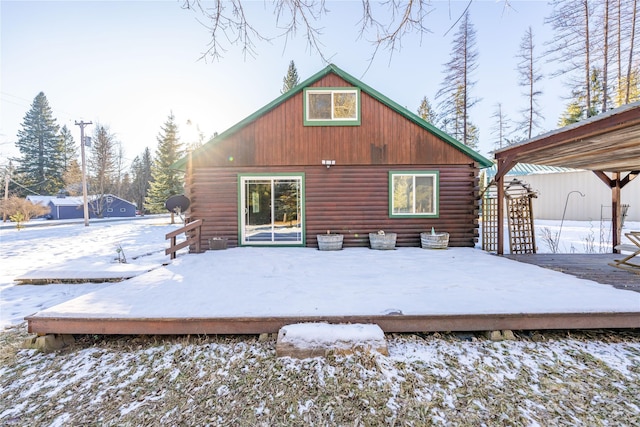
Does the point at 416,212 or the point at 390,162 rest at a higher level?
the point at 390,162

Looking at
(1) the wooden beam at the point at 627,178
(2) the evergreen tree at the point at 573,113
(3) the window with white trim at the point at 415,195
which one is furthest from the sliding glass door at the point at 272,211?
(2) the evergreen tree at the point at 573,113

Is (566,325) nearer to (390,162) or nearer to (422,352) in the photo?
(422,352)

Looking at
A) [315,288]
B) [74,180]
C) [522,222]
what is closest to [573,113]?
[522,222]

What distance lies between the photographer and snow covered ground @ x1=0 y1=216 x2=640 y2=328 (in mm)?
3178

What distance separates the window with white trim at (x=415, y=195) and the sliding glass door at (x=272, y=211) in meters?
2.73

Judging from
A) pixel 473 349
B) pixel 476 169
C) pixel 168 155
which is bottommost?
pixel 473 349

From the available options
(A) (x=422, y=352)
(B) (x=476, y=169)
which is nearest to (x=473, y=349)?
(A) (x=422, y=352)

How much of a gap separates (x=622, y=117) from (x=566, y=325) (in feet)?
9.52

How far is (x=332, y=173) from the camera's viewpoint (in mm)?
7715

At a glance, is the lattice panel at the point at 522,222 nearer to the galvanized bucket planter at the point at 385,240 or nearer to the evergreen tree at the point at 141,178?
the galvanized bucket planter at the point at 385,240

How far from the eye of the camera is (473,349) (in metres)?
2.91

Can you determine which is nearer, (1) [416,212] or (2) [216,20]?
(2) [216,20]

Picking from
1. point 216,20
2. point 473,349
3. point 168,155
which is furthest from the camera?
point 168,155

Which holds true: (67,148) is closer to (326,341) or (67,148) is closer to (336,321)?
(336,321)
